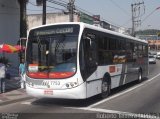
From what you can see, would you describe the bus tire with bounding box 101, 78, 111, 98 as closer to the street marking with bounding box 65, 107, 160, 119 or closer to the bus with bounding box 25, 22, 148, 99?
the bus with bounding box 25, 22, 148, 99

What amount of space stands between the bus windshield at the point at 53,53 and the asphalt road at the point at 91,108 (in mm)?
1199

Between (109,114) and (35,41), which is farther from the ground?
(35,41)

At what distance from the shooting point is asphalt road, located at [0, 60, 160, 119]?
11.1 metres

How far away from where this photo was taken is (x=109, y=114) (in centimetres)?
1122

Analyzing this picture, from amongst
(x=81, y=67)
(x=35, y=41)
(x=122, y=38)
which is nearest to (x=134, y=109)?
(x=81, y=67)

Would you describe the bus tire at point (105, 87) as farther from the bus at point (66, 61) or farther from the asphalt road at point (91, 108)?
the asphalt road at point (91, 108)

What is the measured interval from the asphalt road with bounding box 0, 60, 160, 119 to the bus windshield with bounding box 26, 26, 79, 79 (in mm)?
1199

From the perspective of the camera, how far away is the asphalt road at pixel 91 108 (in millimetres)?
11141

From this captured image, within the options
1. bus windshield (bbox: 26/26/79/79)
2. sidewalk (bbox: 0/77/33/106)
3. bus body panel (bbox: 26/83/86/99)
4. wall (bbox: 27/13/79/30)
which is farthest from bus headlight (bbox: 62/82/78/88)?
wall (bbox: 27/13/79/30)

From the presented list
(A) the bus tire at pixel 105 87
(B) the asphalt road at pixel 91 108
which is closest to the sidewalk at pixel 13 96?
(B) the asphalt road at pixel 91 108

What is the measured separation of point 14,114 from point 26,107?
5.50 ft

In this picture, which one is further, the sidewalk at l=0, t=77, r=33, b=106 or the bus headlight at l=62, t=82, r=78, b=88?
the sidewalk at l=0, t=77, r=33, b=106

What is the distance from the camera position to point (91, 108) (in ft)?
41.3

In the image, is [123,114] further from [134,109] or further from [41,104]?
[41,104]
